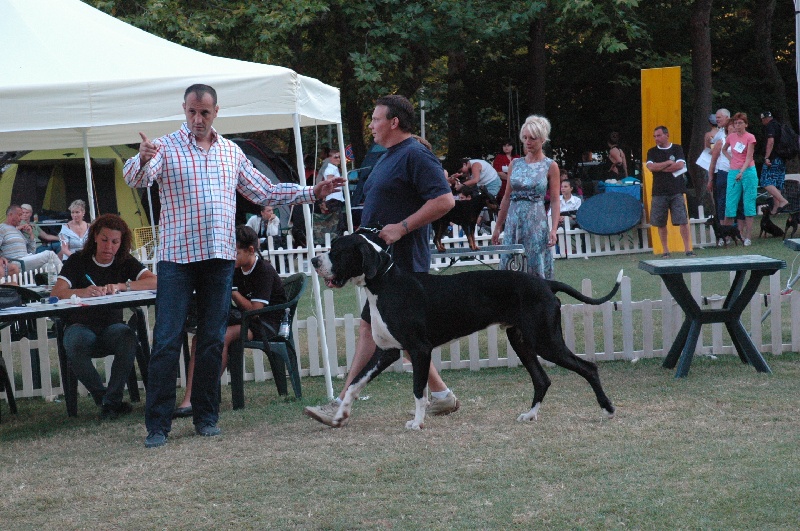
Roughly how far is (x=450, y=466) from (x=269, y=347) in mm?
2270

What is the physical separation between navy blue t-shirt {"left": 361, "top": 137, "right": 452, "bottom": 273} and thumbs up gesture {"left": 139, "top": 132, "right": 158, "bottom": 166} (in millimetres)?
1155

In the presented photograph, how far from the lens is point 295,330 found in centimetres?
725

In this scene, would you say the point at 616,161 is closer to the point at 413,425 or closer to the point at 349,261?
the point at 413,425

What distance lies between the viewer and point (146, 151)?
4.98 metres

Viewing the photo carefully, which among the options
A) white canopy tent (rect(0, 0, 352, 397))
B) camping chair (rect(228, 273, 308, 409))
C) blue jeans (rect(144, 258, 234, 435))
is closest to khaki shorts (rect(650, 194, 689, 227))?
white canopy tent (rect(0, 0, 352, 397))

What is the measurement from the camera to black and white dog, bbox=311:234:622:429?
16.9 ft

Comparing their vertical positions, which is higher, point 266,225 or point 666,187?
point 666,187

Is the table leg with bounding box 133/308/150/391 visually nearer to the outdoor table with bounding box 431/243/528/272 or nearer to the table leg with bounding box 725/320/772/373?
the outdoor table with bounding box 431/243/528/272

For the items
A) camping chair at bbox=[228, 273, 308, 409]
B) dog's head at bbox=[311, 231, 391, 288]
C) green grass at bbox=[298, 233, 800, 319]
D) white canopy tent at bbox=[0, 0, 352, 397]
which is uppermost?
white canopy tent at bbox=[0, 0, 352, 397]

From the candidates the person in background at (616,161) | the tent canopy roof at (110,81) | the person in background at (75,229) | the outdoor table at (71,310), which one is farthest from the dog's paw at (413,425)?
the person in background at (616,161)

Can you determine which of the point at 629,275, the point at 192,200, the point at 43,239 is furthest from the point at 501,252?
the point at 43,239

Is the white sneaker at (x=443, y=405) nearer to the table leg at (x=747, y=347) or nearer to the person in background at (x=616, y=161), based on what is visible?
the table leg at (x=747, y=347)

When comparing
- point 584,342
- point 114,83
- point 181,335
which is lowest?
point 584,342

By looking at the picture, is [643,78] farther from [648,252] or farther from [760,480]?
[760,480]
